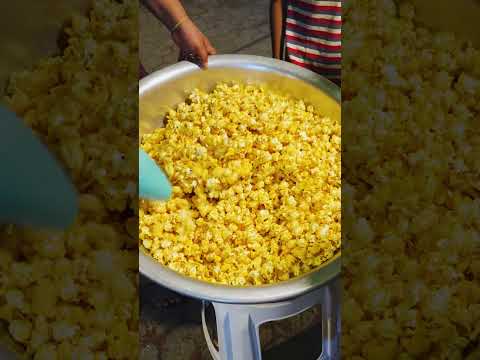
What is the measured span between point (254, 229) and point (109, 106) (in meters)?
0.38

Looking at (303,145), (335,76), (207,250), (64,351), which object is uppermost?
(335,76)

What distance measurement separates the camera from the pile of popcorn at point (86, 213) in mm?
999

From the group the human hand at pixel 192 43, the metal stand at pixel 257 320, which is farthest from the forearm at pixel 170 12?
the metal stand at pixel 257 320

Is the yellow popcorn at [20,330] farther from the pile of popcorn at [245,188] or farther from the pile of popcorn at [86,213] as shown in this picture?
the pile of popcorn at [245,188]

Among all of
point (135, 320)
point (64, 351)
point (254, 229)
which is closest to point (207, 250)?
point (254, 229)

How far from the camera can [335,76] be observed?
1089mm

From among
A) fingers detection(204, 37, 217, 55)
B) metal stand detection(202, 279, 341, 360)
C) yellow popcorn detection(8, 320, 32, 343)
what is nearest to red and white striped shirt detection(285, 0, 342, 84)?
fingers detection(204, 37, 217, 55)

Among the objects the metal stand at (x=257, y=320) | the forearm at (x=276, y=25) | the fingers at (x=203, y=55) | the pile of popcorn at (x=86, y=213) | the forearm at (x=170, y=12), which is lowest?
the metal stand at (x=257, y=320)

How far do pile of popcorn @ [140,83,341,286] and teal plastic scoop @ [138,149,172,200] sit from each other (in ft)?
0.04

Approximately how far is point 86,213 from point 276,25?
523mm

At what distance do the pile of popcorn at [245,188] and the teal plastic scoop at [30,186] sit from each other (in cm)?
16

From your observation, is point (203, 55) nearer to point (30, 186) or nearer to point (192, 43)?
point (192, 43)

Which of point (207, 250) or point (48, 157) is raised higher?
point (48, 157)

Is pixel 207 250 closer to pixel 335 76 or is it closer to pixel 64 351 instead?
pixel 64 351
